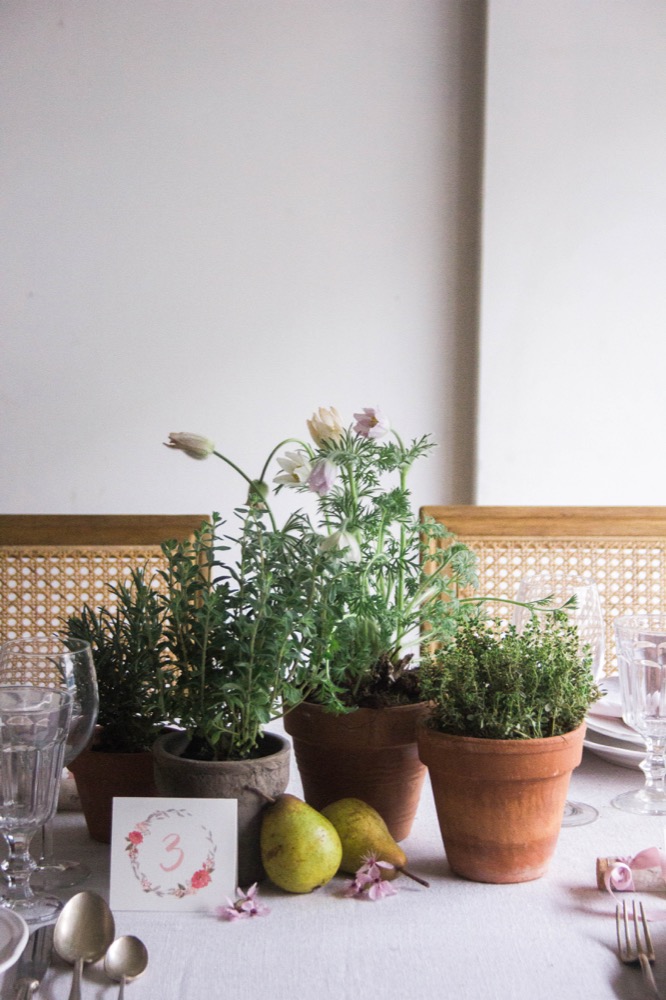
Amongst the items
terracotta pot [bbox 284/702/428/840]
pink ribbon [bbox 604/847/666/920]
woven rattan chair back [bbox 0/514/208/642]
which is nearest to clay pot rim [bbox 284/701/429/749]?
terracotta pot [bbox 284/702/428/840]

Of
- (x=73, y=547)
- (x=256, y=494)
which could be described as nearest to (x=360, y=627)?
(x=256, y=494)

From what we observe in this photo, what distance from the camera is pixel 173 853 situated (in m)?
0.83

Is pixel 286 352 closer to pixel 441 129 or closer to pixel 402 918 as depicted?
pixel 441 129

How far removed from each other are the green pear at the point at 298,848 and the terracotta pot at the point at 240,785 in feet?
0.05

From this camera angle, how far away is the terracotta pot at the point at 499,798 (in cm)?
84

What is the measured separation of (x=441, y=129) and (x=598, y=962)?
7.52 ft

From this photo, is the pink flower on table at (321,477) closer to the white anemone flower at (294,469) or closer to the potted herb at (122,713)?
the white anemone flower at (294,469)

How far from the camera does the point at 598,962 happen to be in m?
0.73

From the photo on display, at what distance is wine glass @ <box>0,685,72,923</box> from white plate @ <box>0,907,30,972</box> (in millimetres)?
87

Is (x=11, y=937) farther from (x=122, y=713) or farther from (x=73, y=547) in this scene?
(x=73, y=547)

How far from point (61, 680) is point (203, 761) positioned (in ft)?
0.47

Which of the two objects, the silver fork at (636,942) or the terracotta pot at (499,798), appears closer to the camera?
the silver fork at (636,942)

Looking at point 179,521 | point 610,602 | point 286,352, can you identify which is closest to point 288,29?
point 286,352

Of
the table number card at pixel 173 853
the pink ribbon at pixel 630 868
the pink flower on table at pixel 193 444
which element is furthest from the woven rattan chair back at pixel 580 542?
the table number card at pixel 173 853
